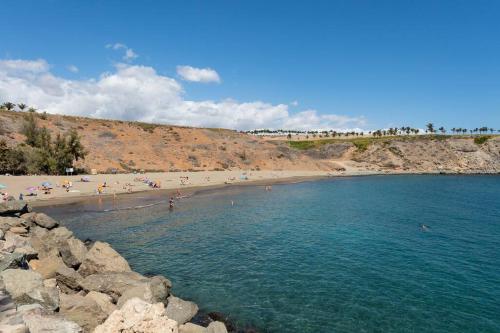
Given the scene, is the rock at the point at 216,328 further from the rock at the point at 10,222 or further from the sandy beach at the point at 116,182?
the sandy beach at the point at 116,182

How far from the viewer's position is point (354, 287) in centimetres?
2484

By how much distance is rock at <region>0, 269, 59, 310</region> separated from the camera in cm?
1509

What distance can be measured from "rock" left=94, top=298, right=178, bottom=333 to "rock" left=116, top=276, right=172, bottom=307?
513 centimetres

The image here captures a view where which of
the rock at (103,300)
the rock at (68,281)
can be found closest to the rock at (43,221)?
the rock at (68,281)

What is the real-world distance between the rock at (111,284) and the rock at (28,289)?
160 inches

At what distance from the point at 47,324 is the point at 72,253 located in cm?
1667

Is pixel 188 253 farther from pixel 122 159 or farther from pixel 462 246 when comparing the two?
pixel 122 159

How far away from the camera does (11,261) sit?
1869cm

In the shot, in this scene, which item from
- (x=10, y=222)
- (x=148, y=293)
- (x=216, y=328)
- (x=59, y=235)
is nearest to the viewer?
(x=216, y=328)

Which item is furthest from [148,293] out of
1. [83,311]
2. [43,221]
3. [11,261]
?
[43,221]

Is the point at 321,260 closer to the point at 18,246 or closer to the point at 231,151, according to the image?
the point at 18,246

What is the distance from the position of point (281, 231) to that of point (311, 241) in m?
5.30

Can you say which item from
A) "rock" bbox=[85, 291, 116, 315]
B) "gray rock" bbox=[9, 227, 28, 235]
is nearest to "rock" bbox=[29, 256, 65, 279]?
"rock" bbox=[85, 291, 116, 315]

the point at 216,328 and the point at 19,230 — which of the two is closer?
the point at 216,328
